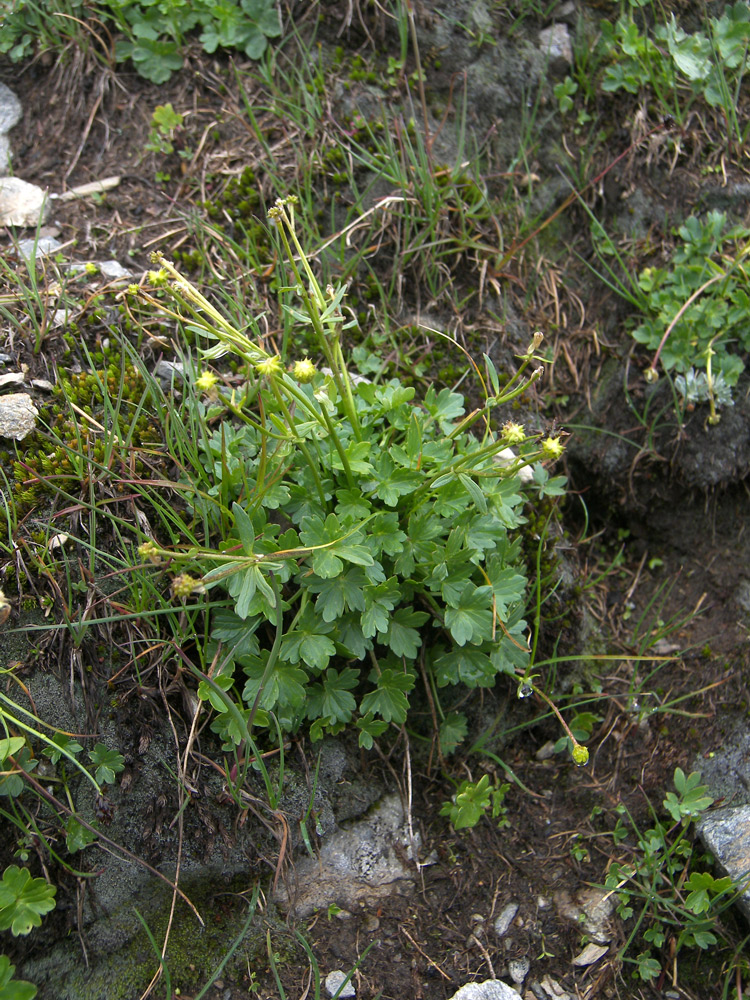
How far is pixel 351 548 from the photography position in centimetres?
217

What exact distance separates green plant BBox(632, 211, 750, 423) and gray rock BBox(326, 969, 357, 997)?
2.70 meters

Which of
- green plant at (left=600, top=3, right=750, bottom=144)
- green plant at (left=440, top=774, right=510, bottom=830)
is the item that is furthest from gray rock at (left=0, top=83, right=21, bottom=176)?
green plant at (left=440, top=774, right=510, bottom=830)

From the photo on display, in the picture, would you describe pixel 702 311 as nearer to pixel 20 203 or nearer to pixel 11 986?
pixel 20 203

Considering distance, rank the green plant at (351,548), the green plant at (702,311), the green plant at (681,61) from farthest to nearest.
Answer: the green plant at (681,61) → the green plant at (702,311) → the green plant at (351,548)

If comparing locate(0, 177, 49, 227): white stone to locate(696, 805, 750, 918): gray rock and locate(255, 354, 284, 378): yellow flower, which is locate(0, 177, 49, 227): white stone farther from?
locate(696, 805, 750, 918): gray rock

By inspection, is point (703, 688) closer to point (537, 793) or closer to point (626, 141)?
point (537, 793)

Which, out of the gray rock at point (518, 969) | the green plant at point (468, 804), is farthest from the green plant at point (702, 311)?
the gray rock at point (518, 969)

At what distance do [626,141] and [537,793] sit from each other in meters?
3.20

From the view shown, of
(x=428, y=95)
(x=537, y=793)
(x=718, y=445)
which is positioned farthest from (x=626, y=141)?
(x=537, y=793)

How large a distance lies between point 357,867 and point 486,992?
0.60 metres

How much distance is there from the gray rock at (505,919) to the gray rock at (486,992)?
0.54 ft

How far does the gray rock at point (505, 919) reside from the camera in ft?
8.18

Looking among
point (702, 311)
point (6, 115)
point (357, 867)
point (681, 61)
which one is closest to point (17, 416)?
point (6, 115)

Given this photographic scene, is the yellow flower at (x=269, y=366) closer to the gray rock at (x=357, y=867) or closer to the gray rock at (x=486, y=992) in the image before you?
the gray rock at (x=357, y=867)
